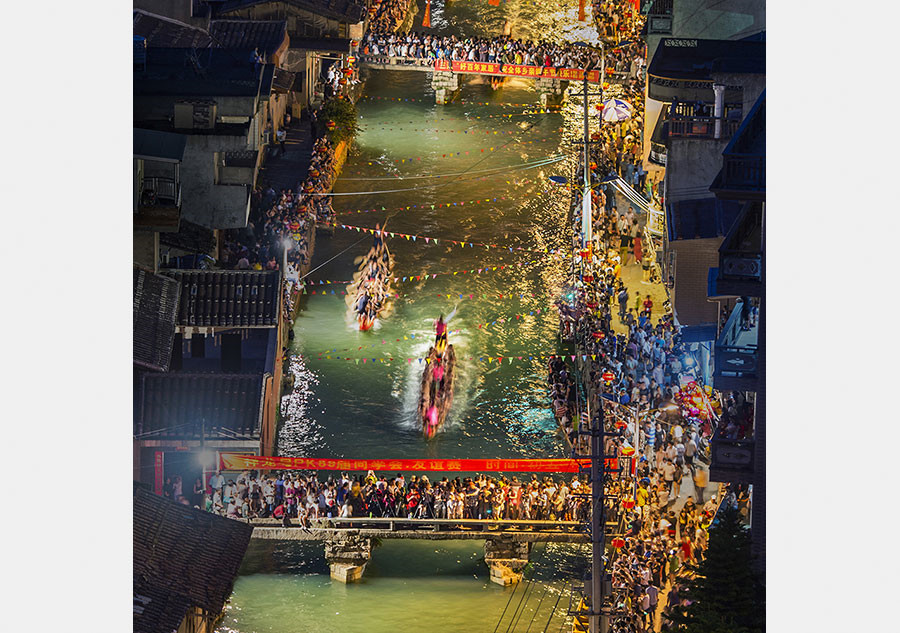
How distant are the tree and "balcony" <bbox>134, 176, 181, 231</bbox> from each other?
1181 centimetres

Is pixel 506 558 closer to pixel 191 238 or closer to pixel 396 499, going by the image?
pixel 396 499

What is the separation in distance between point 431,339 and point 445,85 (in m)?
12.4

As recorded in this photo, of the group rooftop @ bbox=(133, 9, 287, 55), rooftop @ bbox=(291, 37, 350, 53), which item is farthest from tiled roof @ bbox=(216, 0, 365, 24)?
rooftop @ bbox=(133, 9, 287, 55)

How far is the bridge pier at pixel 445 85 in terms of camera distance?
51250 mm

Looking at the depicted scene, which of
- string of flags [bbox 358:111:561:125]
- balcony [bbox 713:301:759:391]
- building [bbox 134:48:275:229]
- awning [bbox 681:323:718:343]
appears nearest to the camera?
balcony [bbox 713:301:759:391]

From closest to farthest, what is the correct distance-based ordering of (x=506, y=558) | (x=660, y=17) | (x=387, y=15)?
(x=506, y=558) < (x=660, y=17) < (x=387, y=15)

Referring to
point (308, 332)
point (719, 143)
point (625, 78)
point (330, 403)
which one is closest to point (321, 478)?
point (330, 403)

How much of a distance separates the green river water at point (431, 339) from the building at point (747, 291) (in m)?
5.44

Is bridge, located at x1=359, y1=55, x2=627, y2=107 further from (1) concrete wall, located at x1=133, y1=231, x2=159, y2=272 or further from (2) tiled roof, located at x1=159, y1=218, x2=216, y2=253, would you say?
(1) concrete wall, located at x1=133, y1=231, x2=159, y2=272

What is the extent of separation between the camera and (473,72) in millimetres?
50969

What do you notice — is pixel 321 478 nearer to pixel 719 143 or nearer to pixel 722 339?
pixel 722 339

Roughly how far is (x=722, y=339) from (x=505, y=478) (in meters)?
5.38

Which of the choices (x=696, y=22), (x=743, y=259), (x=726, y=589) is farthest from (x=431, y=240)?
(x=726, y=589)

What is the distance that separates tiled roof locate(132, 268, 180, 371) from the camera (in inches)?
1304
